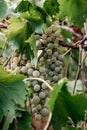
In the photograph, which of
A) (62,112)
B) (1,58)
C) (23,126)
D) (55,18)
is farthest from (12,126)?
(55,18)

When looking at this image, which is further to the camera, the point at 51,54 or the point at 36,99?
the point at 51,54

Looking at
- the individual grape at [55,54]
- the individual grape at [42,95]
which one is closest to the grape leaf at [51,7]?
the individual grape at [55,54]

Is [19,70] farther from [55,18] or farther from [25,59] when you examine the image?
[55,18]

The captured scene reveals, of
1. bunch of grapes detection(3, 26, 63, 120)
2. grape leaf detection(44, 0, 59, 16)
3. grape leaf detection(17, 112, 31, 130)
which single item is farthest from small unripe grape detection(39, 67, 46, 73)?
grape leaf detection(44, 0, 59, 16)

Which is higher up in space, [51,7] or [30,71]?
A: [51,7]

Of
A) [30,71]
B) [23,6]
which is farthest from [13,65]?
[23,6]

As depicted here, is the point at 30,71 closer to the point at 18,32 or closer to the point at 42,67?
the point at 42,67
